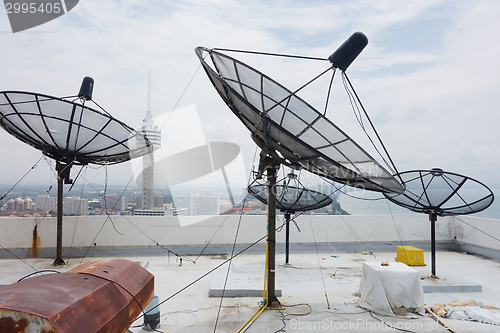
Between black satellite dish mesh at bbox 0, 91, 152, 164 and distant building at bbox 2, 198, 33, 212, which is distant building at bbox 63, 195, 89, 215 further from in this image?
black satellite dish mesh at bbox 0, 91, 152, 164

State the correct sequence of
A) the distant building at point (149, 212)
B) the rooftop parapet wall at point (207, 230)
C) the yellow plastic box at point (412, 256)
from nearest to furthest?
the yellow plastic box at point (412, 256) < the rooftop parapet wall at point (207, 230) < the distant building at point (149, 212)

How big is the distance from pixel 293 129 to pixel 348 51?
184 centimetres

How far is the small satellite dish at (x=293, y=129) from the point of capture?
21.3 ft

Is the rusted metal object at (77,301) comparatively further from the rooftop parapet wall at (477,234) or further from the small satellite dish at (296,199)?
the rooftop parapet wall at (477,234)

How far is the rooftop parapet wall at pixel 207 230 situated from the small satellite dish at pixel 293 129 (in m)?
7.29

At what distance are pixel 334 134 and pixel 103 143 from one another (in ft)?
24.7

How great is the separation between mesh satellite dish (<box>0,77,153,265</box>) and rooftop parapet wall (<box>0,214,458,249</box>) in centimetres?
187

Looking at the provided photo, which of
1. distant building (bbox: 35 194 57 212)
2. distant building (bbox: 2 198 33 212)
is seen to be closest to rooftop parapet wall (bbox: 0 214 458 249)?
distant building (bbox: 35 194 57 212)

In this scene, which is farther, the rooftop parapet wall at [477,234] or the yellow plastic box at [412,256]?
the rooftop parapet wall at [477,234]

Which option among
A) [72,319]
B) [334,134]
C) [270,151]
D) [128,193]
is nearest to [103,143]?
[128,193]

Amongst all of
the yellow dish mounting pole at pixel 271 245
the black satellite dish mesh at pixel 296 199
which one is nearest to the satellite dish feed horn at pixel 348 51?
the yellow dish mounting pole at pixel 271 245

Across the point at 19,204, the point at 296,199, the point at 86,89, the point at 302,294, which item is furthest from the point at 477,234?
the point at 19,204

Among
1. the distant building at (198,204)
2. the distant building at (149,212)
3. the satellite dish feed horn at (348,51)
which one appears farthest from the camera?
the distant building at (198,204)

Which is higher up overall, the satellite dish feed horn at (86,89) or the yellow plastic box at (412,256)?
the satellite dish feed horn at (86,89)
